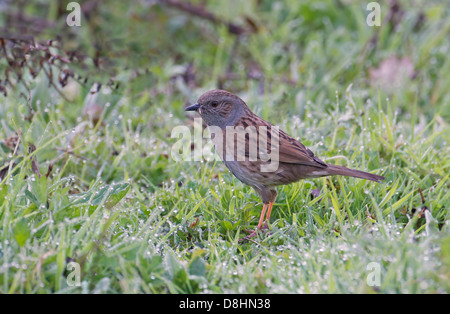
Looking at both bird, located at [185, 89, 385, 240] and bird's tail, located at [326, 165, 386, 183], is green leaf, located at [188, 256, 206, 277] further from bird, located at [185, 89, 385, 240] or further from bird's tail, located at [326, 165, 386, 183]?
bird's tail, located at [326, 165, 386, 183]

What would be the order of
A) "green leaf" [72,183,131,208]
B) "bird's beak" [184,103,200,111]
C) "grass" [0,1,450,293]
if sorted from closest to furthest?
"grass" [0,1,450,293] < "green leaf" [72,183,131,208] < "bird's beak" [184,103,200,111]

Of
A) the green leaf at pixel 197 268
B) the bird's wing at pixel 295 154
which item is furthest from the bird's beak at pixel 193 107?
the green leaf at pixel 197 268

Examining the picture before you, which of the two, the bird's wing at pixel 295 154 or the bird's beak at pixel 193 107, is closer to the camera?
the bird's wing at pixel 295 154

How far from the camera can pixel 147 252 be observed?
3.41 m

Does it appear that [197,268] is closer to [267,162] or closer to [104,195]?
[104,195]

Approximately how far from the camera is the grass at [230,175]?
10.7 ft

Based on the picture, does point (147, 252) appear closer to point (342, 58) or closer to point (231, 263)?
point (231, 263)

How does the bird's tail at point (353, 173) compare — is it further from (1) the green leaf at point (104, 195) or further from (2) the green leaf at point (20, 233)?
(2) the green leaf at point (20, 233)

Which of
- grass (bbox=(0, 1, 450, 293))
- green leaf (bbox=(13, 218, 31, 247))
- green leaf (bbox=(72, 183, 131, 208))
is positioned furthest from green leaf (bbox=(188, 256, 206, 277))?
green leaf (bbox=(13, 218, 31, 247))

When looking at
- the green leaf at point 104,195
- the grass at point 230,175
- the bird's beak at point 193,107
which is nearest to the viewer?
the grass at point 230,175

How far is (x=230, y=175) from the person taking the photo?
4.83 metres

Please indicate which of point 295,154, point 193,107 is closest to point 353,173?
point 295,154

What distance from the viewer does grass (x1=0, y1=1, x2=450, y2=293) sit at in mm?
3254

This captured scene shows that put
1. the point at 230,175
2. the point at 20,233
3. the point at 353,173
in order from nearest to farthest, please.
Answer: the point at 20,233, the point at 353,173, the point at 230,175
